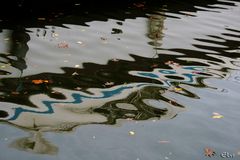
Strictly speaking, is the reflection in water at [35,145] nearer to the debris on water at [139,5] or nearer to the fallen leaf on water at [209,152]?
the fallen leaf on water at [209,152]

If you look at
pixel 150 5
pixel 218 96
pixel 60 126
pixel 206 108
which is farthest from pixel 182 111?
pixel 150 5

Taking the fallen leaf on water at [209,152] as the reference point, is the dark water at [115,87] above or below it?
above

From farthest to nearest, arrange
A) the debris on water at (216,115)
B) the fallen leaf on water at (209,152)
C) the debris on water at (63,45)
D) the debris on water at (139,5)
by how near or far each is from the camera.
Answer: the debris on water at (139,5), the debris on water at (63,45), the debris on water at (216,115), the fallen leaf on water at (209,152)

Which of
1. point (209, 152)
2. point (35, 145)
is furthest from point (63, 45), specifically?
point (209, 152)

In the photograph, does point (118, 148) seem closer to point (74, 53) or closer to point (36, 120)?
point (36, 120)

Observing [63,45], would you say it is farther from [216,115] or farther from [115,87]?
[216,115]

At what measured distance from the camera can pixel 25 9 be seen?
11.9m

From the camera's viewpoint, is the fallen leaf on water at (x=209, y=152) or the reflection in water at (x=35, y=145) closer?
the reflection in water at (x=35, y=145)

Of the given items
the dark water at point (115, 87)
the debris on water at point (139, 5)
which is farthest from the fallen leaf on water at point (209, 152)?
the debris on water at point (139, 5)

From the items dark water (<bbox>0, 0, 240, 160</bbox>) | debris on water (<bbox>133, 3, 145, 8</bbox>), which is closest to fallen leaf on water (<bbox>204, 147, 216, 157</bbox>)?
dark water (<bbox>0, 0, 240, 160</bbox>)

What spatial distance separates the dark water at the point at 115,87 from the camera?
5.70 m

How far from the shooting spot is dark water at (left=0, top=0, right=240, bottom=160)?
5.70m

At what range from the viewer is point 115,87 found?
754 centimetres

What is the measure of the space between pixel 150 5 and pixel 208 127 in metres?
8.69
